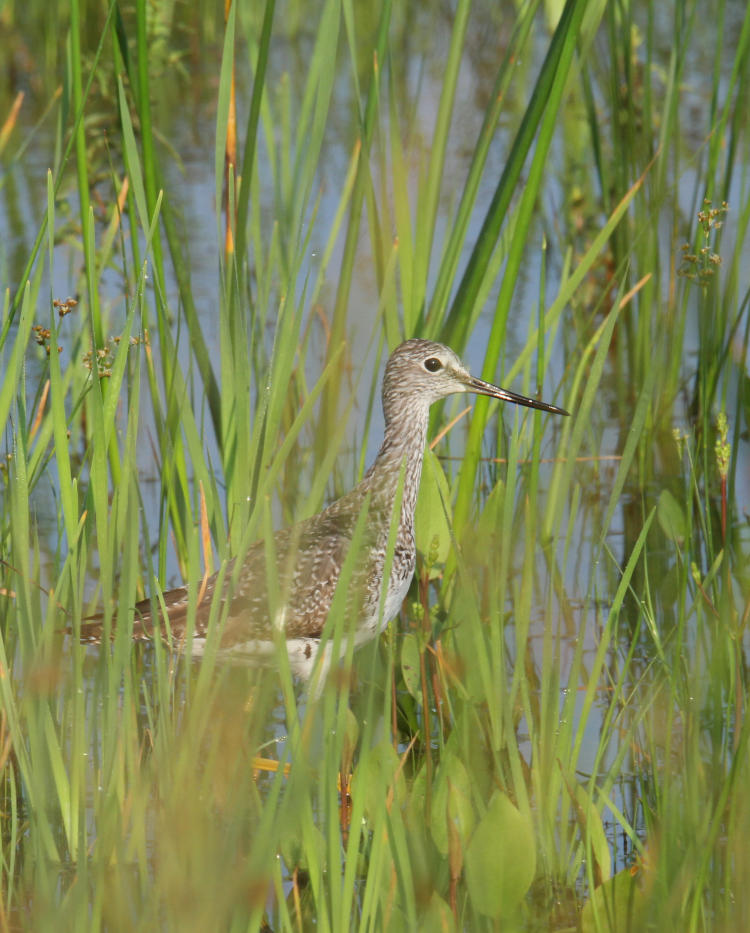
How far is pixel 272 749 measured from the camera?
427 centimetres

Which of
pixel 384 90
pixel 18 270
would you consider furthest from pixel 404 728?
pixel 384 90

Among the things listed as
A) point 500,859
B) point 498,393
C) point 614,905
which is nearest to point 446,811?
point 500,859

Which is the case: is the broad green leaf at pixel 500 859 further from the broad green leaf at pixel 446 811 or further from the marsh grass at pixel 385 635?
the broad green leaf at pixel 446 811

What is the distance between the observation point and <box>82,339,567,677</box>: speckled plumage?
12.9 feet

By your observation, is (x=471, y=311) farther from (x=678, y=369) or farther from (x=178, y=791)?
→ (x=178, y=791)

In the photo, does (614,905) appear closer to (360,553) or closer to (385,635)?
(360,553)

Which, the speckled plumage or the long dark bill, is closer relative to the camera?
the speckled plumage

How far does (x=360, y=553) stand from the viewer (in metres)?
3.79

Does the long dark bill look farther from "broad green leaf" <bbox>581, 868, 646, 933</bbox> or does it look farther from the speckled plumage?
"broad green leaf" <bbox>581, 868, 646, 933</bbox>

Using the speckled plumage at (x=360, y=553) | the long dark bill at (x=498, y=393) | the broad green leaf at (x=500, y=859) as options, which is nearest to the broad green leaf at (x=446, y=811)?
the broad green leaf at (x=500, y=859)

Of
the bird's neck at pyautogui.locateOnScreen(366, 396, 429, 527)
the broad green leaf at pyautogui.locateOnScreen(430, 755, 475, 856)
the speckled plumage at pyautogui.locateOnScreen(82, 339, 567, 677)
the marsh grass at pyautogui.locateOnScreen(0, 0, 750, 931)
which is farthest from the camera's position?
the bird's neck at pyautogui.locateOnScreen(366, 396, 429, 527)

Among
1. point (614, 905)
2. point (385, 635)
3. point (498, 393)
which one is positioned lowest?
point (614, 905)

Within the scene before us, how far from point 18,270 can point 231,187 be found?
405 cm

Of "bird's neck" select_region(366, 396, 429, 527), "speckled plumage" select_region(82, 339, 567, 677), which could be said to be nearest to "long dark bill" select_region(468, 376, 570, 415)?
"speckled plumage" select_region(82, 339, 567, 677)
